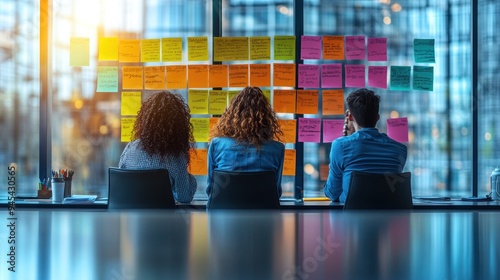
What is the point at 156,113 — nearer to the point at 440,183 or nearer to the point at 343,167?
the point at 343,167

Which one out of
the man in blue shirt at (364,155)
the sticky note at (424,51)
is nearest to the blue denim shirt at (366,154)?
the man in blue shirt at (364,155)

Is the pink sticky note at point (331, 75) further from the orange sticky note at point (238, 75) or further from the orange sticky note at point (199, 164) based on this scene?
the orange sticky note at point (199, 164)

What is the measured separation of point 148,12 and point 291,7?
1.05m

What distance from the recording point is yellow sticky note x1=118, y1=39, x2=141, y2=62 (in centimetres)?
390

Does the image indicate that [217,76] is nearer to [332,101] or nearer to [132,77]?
[132,77]

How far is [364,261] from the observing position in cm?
37

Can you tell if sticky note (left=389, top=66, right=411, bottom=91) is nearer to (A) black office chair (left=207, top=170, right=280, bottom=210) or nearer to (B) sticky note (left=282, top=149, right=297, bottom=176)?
(B) sticky note (left=282, top=149, right=297, bottom=176)

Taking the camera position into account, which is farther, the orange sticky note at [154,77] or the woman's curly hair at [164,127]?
the orange sticky note at [154,77]

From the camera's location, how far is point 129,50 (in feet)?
12.8

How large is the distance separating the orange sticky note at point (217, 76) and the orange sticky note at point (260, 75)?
0.20 m

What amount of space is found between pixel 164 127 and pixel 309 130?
1.30m

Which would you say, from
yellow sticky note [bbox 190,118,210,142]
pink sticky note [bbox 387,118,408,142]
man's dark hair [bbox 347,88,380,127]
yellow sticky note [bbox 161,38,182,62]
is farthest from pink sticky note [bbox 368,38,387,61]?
yellow sticky note [bbox 161,38,182,62]

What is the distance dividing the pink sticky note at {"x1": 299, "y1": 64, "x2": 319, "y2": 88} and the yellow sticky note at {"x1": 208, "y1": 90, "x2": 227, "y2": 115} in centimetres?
56

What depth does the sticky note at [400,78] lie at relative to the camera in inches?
152
